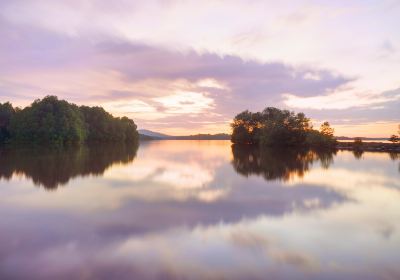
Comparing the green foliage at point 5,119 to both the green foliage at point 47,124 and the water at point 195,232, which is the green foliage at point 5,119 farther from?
the water at point 195,232

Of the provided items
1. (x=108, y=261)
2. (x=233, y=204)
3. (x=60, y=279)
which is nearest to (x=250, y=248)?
(x=108, y=261)

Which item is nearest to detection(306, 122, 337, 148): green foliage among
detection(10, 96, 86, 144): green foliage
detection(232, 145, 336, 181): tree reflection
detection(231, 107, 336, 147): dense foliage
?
detection(231, 107, 336, 147): dense foliage

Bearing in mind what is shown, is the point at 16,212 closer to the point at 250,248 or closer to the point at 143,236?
the point at 143,236

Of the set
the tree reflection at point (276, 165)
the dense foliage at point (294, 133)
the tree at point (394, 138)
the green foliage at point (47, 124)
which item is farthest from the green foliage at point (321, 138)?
the green foliage at point (47, 124)

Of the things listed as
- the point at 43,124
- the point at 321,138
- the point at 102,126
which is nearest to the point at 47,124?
the point at 43,124

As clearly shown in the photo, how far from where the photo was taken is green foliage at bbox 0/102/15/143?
74.7 m

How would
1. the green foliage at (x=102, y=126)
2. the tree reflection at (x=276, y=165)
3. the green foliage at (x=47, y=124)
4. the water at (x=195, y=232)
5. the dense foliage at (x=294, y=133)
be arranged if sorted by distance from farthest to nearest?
the green foliage at (x=102, y=126)
the dense foliage at (x=294, y=133)
the green foliage at (x=47, y=124)
the tree reflection at (x=276, y=165)
the water at (x=195, y=232)

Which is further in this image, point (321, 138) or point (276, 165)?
point (321, 138)

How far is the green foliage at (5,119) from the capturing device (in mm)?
74744

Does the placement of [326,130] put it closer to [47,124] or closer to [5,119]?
[47,124]

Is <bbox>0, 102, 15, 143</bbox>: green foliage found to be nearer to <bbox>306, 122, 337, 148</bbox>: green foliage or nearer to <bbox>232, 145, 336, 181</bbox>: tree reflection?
<bbox>232, 145, 336, 181</bbox>: tree reflection

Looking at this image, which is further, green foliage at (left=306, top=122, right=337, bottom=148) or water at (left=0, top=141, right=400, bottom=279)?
green foliage at (left=306, top=122, right=337, bottom=148)

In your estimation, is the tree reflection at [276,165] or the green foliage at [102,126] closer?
the tree reflection at [276,165]

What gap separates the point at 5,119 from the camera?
3068 inches
